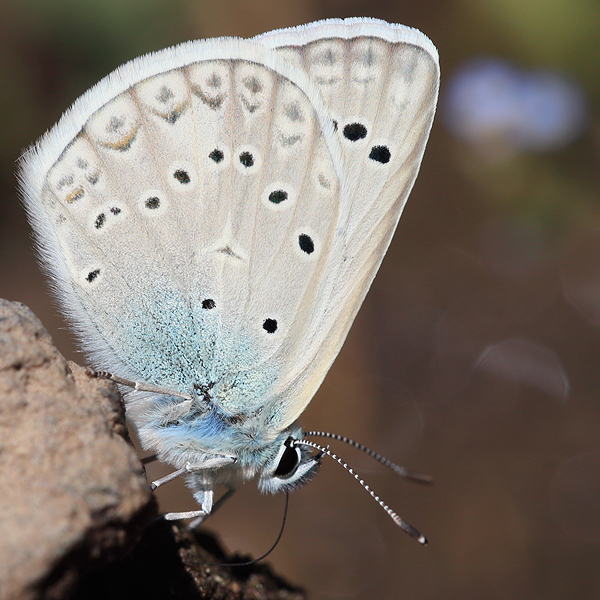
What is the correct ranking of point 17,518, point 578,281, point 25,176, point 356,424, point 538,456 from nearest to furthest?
point 17,518, point 25,176, point 538,456, point 356,424, point 578,281

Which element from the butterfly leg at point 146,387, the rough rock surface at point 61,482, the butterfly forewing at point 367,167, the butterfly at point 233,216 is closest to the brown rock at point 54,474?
the rough rock surface at point 61,482

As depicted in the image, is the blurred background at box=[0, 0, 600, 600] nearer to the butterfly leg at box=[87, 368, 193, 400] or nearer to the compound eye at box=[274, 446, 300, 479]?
the compound eye at box=[274, 446, 300, 479]

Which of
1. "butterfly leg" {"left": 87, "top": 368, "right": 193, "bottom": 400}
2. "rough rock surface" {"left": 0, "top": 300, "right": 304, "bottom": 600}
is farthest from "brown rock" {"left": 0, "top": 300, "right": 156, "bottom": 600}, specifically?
"butterfly leg" {"left": 87, "top": 368, "right": 193, "bottom": 400}

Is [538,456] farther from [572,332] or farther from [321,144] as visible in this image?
[321,144]

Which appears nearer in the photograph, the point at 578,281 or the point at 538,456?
the point at 538,456

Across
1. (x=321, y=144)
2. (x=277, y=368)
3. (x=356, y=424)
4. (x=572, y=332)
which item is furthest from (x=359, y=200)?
(x=572, y=332)

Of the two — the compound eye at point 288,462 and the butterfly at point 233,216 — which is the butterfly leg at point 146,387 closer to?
the butterfly at point 233,216
